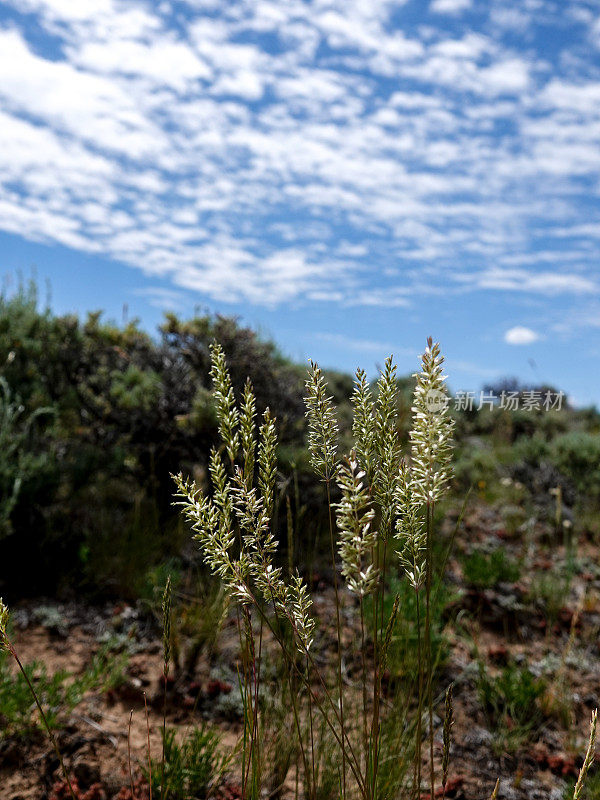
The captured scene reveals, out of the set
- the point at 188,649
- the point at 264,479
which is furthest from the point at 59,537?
the point at 264,479

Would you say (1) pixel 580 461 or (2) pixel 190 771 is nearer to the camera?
(2) pixel 190 771

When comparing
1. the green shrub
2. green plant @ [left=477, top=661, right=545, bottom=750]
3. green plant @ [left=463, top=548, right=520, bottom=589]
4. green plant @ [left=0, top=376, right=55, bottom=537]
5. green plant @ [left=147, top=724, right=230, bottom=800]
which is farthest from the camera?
the green shrub

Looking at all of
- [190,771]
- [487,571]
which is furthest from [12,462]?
[487,571]

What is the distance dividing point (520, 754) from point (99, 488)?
4506mm

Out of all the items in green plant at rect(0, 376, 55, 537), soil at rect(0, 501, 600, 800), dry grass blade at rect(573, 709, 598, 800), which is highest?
green plant at rect(0, 376, 55, 537)

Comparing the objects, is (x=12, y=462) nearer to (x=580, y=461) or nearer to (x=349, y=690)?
(x=349, y=690)

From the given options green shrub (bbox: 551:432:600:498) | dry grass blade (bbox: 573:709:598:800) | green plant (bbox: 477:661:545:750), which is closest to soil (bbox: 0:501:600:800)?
green plant (bbox: 477:661:545:750)

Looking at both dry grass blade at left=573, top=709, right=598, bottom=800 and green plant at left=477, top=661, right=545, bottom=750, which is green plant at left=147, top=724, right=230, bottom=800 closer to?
dry grass blade at left=573, top=709, right=598, bottom=800

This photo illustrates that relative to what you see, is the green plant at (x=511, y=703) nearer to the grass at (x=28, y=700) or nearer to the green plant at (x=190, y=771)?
the green plant at (x=190, y=771)

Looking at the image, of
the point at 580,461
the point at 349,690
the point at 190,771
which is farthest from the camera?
the point at 580,461

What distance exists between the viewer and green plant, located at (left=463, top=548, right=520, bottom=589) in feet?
17.9

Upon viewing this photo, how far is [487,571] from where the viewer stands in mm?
5445

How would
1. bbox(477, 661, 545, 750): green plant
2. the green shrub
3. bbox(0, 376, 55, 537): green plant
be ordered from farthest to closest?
the green shrub, bbox(0, 376, 55, 537): green plant, bbox(477, 661, 545, 750): green plant

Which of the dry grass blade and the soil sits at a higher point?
the dry grass blade
